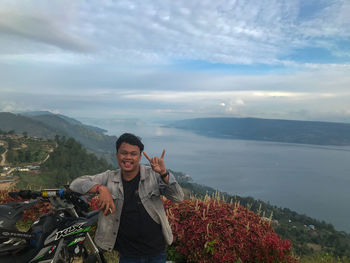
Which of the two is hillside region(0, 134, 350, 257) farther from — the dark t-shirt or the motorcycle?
the motorcycle

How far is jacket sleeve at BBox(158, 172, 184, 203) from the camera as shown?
2.56 metres

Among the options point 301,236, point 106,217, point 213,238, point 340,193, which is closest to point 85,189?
point 106,217

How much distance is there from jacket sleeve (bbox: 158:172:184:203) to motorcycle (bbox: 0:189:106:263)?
814 mm

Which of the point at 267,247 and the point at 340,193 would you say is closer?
the point at 267,247

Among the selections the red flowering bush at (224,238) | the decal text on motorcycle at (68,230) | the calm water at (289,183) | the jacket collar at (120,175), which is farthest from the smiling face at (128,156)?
the calm water at (289,183)

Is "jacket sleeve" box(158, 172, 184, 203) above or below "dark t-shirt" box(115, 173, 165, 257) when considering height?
above

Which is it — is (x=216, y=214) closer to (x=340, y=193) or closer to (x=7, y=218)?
(x=7, y=218)

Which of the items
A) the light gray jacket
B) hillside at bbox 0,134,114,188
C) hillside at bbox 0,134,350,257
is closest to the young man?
the light gray jacket

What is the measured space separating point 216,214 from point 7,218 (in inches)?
153

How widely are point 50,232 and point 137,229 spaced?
2.70 ft

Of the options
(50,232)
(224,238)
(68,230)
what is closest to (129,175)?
(68,230)

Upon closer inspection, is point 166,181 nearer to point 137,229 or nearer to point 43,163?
point 137,229

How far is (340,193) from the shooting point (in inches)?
5089

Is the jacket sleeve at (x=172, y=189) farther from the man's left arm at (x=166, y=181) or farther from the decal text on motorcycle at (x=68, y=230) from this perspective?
the decal text on motorcycle at (x=68, y=230)
